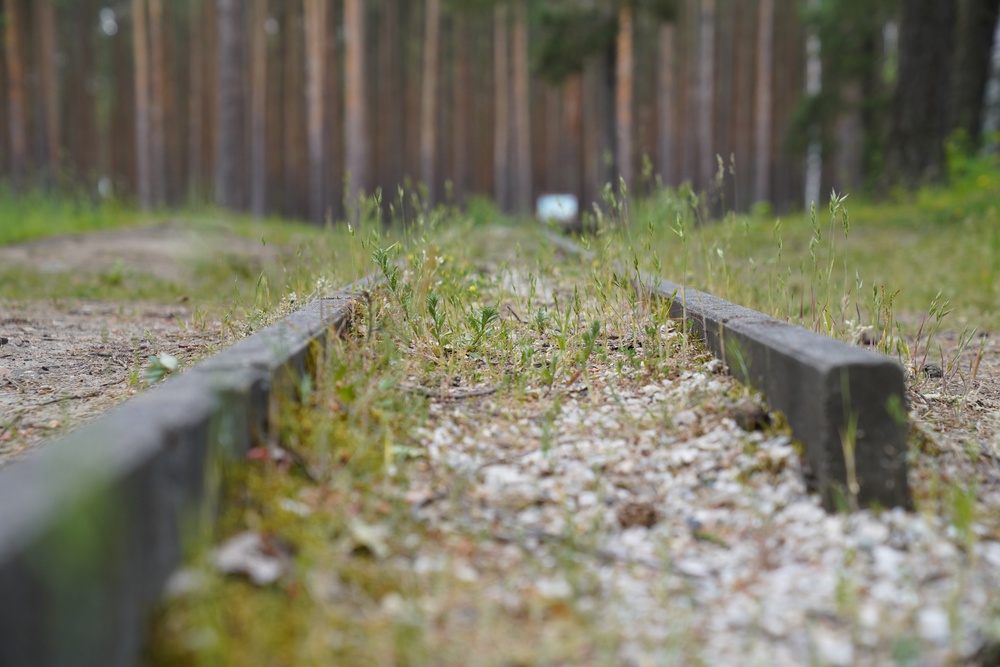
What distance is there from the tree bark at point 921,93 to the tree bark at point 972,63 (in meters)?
0.70

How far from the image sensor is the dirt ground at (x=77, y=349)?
7.79 ft

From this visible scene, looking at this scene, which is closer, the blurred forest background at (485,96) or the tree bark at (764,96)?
the blurred forest background at (485,96)

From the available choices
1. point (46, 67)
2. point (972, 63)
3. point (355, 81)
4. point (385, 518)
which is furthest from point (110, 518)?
point (46, 67)

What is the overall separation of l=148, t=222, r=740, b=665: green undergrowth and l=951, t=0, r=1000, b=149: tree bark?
978 centimetres

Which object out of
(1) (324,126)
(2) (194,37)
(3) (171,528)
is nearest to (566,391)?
(3) (171,528)

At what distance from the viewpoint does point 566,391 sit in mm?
2406

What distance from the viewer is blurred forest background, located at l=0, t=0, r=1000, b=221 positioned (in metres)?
11.9

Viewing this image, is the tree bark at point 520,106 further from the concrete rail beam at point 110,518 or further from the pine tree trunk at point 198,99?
the concrete rail beam at point 110,518

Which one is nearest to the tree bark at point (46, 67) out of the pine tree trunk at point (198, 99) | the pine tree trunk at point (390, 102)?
the pine tree trunk at point (198, 99)

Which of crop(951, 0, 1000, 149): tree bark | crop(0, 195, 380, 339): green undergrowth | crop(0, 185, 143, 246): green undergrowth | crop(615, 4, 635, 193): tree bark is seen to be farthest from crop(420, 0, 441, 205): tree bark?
crop(951, 0, 1000, 149): tree bark

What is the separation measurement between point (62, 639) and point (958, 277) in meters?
6.01

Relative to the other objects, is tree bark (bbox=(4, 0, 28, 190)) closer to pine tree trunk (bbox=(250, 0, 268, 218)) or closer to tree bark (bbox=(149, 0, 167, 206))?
tree bark (bbox=(149, 0, 167, 206))

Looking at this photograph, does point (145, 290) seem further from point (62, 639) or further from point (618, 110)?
point (618, 110)

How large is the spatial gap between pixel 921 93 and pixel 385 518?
10.0 m
